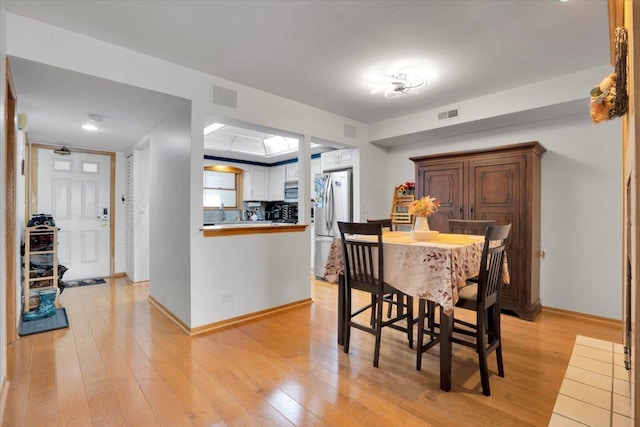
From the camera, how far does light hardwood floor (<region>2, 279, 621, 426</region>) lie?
5.75 ft

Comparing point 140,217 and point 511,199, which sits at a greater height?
point 511,199

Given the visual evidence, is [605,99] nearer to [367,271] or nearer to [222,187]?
[367,271]

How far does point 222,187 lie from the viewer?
663cm

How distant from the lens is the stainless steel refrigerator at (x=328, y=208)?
4797 millimetres

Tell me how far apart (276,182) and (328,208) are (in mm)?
2227

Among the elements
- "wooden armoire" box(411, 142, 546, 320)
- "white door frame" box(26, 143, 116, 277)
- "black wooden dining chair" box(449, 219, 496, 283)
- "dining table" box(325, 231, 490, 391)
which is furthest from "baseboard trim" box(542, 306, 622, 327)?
"white door frame" box(26, 143, 116, 277)

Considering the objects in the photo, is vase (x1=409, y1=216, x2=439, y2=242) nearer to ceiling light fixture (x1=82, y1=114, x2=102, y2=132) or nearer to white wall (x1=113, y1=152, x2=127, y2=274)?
ceiling light fixture (x1=82, y1=114, x2=102, y2=132)

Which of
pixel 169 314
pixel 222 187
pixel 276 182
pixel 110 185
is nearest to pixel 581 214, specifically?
pixel 169 314

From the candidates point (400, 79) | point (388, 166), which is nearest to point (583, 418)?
point (400, 79)

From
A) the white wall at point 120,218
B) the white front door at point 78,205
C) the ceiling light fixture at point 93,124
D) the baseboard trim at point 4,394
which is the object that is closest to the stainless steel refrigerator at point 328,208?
the ceiling light fixture at point 93,124

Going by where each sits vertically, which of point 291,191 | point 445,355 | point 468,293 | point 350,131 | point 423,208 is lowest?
point 445,355

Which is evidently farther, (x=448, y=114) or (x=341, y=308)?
(x=448, y=114)

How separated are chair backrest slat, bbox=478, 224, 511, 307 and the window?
5.48 metres

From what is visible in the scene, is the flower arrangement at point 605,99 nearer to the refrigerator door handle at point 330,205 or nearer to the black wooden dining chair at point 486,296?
the black wooden dining chair at point 486,296
